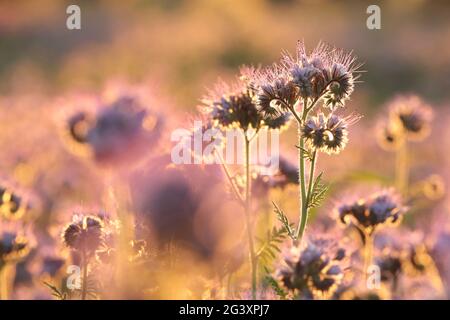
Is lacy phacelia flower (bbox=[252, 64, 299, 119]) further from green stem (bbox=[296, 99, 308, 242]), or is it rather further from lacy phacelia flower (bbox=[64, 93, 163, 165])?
lacy phacelia flower (bbox=[64, 93, 163, 165])

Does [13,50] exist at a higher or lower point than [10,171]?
higher

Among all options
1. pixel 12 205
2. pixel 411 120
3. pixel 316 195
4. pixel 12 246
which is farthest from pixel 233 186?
pixel 411 120

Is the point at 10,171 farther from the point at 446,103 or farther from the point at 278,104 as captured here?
the point at 446,103

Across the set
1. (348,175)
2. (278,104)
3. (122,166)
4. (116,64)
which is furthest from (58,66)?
(278,104)

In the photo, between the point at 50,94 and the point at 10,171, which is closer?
the point at 10,171

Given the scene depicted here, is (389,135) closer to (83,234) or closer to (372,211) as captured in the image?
(372,211)

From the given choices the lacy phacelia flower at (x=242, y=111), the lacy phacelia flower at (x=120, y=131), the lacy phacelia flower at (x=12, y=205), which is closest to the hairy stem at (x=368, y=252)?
the lacy phacelia flower at (x=242, y=111)

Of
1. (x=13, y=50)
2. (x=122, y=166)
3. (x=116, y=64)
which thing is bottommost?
(x=122, y=166)
